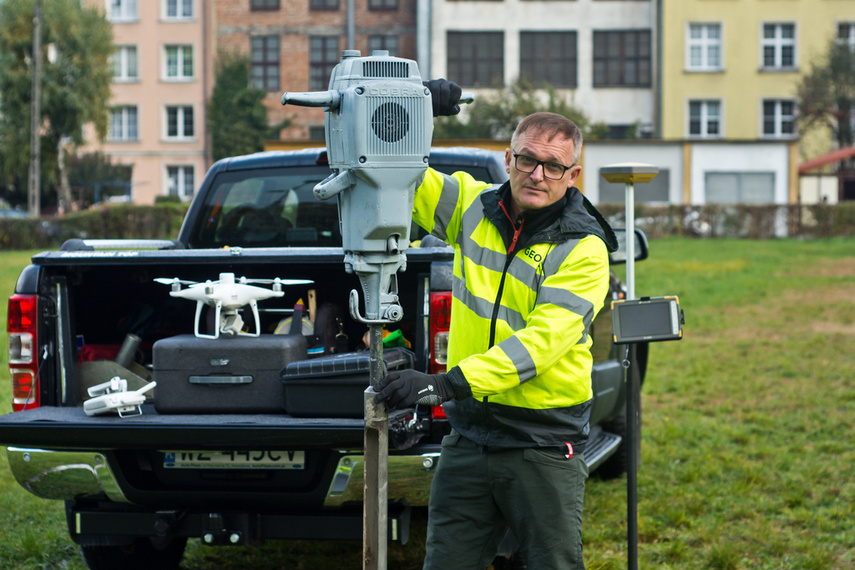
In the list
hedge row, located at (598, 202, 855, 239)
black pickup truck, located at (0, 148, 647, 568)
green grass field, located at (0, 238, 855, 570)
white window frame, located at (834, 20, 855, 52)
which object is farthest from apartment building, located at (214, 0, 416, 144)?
black pickup truck, located at (0, 148, 647, 568)

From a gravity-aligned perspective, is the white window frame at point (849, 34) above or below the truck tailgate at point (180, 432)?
above

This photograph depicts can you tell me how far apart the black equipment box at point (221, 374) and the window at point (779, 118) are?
46590 mm

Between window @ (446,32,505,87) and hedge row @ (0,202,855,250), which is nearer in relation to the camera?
hedge row @ (0,202,855,250)

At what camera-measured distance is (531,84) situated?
144 feet

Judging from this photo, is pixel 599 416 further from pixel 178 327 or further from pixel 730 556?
pixel 178 327

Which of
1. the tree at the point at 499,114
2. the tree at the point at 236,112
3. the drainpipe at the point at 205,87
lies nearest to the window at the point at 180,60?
the drainpipe at the point at 205,87

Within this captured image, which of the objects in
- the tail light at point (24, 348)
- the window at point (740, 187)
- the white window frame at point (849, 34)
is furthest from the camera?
the white window frame at point (849, 34)

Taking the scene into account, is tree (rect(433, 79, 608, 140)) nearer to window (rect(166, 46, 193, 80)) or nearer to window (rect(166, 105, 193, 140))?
window (rect(166, 105, 193, 140))

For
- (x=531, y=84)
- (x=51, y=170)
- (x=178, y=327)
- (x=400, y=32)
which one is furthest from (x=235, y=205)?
(x=400, y=32)

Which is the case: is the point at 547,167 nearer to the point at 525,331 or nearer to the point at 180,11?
the point at 525,331

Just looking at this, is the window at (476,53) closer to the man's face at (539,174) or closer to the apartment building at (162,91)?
the apartment building at (162,91)

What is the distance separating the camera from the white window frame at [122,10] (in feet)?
170

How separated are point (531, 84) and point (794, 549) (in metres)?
40.0

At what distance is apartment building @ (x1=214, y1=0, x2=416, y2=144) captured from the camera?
166 feet
